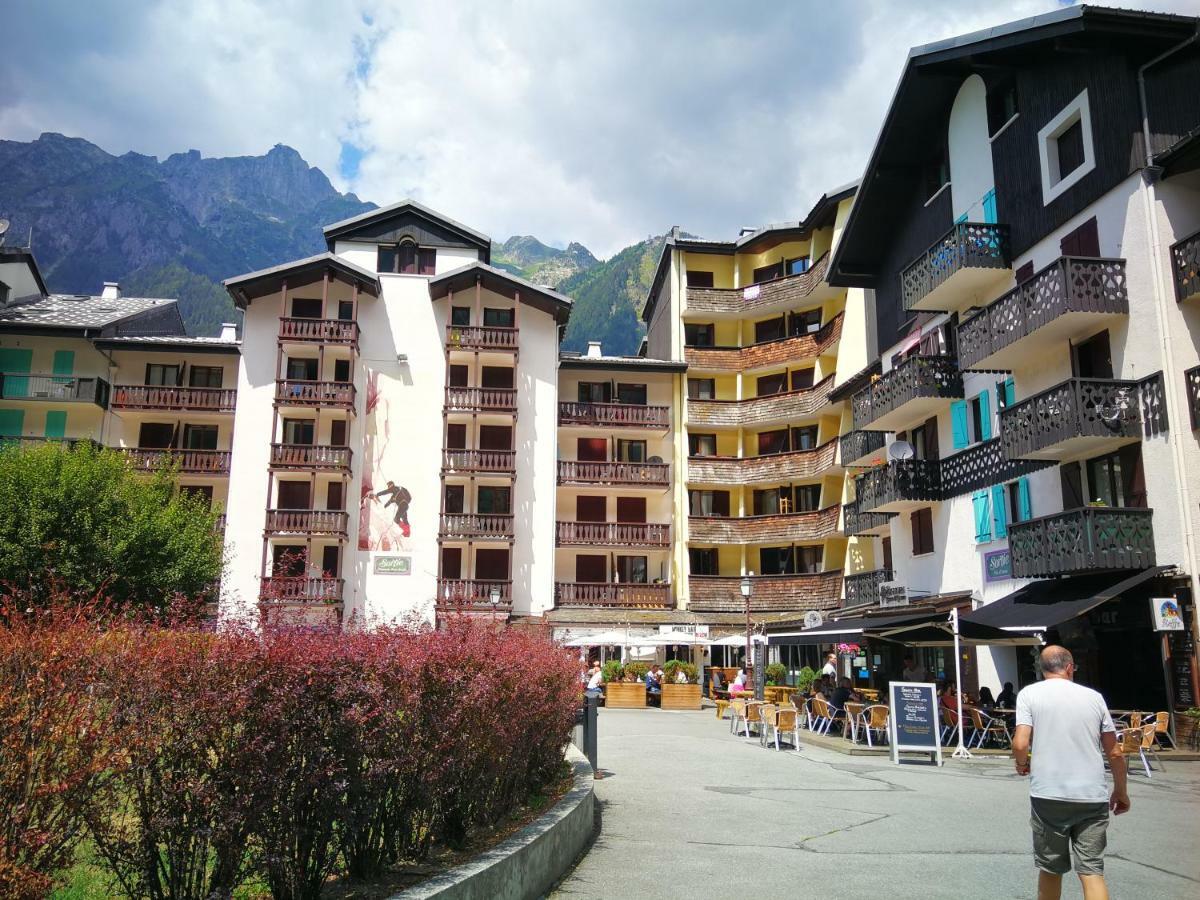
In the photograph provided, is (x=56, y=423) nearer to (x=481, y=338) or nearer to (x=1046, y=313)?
(x=481, y=338)

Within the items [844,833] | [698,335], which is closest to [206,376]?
[698,335]

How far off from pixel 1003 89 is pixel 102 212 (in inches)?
7227

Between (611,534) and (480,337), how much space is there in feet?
32.9

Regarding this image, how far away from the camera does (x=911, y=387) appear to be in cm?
2797

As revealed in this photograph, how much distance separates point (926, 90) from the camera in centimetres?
2817

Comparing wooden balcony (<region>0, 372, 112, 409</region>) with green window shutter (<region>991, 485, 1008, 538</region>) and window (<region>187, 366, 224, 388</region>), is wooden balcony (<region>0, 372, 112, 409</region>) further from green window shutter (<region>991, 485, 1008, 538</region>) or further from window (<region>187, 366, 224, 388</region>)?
green window shutter (<region>991, 485, 1008, 538</region>)

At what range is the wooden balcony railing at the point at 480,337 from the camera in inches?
1682

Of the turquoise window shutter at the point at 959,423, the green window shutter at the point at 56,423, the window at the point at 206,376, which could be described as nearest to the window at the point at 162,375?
the window at the point at 206,376

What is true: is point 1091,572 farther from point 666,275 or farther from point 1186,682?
point 666,275

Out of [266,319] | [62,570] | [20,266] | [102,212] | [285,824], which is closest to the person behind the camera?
[285,824]

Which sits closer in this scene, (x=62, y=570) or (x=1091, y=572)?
(x=1091, y=572)

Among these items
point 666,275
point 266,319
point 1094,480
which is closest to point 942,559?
point 1094,480

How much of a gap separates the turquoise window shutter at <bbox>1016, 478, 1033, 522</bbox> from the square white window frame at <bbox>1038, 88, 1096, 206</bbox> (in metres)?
6.52

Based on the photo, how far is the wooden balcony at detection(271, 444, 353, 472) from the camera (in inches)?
1601
